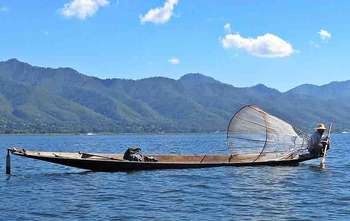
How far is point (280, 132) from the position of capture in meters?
47.2

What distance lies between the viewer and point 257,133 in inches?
1836

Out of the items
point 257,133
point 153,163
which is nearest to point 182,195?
point 153,163

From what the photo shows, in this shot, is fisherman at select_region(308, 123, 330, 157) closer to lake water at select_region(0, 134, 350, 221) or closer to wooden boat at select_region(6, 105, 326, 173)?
wooden boat at select_region(6, 105, 326, 173)

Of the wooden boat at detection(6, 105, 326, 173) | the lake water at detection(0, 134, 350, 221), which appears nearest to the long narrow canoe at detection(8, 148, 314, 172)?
the wooden boat at detection(6, 105, 326, 173)

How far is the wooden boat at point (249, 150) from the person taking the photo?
44.0m

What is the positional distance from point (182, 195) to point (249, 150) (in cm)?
1625

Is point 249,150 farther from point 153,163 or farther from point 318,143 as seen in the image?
point 153,163

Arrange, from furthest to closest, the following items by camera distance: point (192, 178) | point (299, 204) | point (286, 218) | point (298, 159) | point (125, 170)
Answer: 1. point (298, 159)
2. point (125, 170)
3. point (192, 178)
4. point (299, 204)
5. point (286, 218)

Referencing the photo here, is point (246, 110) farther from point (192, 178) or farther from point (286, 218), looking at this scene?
point (286, 218)

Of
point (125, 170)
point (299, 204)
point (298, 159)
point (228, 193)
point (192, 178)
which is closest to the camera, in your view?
point (299, 204)

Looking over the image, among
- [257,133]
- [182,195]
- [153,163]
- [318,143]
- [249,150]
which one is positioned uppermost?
[257,133]

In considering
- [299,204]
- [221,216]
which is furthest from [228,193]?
[221,216]

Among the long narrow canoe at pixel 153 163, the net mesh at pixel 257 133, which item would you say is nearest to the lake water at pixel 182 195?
the long narrow canoe at pixel 153 163

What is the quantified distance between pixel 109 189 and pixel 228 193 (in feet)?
24.0
